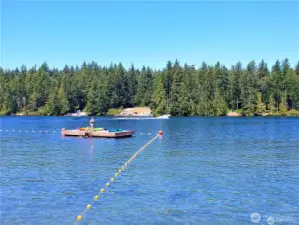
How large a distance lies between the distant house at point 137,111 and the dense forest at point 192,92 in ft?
10.0

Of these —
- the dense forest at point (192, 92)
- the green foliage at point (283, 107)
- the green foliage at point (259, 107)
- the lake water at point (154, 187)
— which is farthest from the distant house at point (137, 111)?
the lake water at point (154, 187)

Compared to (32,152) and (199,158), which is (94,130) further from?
(199,158)

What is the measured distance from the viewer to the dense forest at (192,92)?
552ft

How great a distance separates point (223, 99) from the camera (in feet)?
562

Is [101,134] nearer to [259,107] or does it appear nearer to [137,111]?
[259,107]

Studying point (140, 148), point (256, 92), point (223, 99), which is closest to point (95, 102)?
point (223, 99)

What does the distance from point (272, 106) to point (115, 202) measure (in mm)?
152590

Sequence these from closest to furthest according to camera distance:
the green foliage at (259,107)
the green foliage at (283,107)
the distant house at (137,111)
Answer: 1. the green foliage at (259,107)
2. the green foliage at (283,107)
3. the distant house at (137,111)

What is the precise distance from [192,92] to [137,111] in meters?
27.0

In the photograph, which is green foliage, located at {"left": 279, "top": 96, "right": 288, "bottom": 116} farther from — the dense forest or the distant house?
the distant house

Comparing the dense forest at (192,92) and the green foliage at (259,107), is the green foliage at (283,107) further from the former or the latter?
the green foliage at (259,107)

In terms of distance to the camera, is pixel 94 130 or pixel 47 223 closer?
pixel 47 223

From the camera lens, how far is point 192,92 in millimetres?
172000

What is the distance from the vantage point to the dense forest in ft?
552
